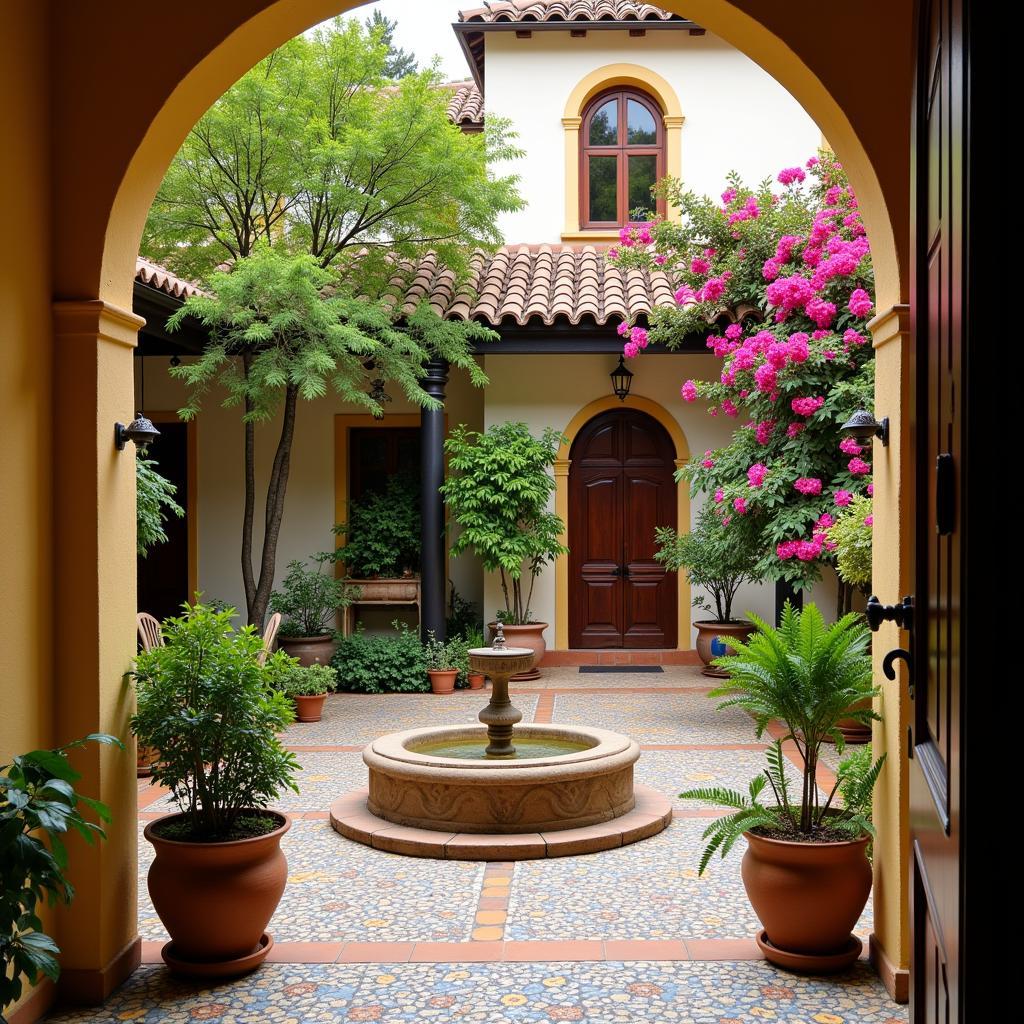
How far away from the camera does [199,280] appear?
11.9 m

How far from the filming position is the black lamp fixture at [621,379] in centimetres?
1284

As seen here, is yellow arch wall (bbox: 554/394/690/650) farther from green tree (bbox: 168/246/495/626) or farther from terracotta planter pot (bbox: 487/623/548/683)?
green tree (bbox: 168/246/495/626)

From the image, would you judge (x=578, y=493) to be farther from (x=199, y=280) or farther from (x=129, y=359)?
(x=129, y=359)

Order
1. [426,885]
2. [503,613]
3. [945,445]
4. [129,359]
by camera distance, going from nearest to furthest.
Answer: [945,445] < [129,359] < [426,885] < [503,613]

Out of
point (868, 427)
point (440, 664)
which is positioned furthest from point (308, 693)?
point (868, 427)

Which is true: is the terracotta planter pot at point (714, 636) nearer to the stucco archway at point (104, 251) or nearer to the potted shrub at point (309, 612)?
the potted shrub at point (309, 612)

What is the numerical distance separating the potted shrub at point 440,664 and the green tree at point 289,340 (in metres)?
1.84

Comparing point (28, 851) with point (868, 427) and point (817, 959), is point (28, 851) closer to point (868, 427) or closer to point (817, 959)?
point (817, 959)

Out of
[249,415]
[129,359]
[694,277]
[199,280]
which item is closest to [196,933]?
[129,359]

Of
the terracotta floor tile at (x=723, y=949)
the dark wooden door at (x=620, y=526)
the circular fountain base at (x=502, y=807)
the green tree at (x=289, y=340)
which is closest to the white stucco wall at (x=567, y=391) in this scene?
the dark wooden door at (x=620, y=526)

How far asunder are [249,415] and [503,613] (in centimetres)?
391

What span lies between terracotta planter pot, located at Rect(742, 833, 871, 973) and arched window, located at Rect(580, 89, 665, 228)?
37.7 feet

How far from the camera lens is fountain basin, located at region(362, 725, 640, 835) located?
6250 mm

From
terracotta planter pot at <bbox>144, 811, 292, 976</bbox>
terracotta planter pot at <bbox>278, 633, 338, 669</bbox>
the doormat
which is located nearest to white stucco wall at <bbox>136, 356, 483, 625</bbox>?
the doormat
